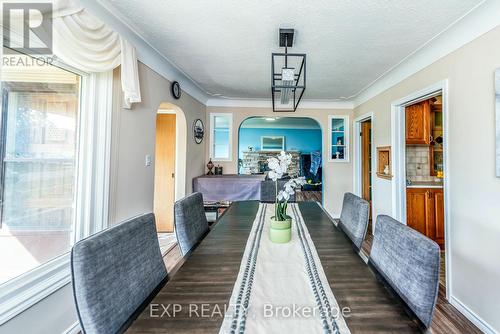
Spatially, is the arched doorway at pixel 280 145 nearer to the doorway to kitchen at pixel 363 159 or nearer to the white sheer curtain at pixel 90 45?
the doorway to kitchen at pixel 363 159

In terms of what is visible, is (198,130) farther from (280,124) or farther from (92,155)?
(280,124)

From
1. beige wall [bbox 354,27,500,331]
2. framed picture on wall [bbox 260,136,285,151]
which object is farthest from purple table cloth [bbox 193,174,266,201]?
framed picture on wall [bbox 260,136,285,151]

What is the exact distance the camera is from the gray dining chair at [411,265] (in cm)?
81

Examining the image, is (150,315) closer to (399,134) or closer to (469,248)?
(469,248)

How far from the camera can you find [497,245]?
1.60 metres

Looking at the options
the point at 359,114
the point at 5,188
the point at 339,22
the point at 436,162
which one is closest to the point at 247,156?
the point at 359,114

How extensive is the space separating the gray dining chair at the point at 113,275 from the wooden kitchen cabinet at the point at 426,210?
3.26m

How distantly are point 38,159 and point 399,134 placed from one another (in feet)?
12.0

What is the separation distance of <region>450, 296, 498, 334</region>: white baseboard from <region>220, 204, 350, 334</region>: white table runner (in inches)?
61.8

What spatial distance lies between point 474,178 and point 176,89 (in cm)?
319

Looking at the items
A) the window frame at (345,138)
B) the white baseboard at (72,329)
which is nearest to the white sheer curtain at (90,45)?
the white baseboard at (72,329)

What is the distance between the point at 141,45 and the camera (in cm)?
224

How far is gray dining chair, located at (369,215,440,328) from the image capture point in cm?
81

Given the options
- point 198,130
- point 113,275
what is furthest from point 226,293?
point 198,130
